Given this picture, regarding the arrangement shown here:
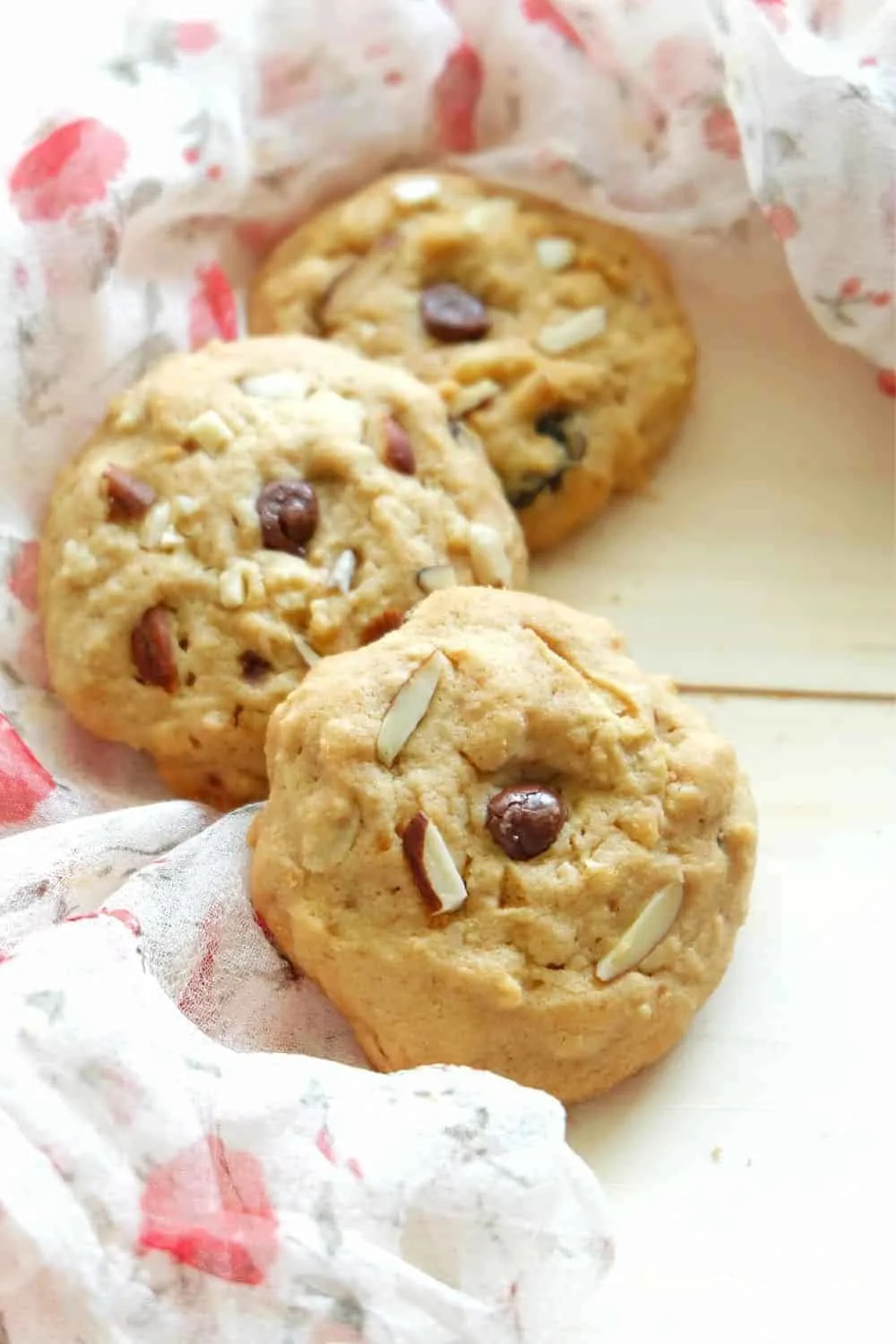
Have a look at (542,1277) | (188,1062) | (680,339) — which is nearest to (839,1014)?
(542,1277)

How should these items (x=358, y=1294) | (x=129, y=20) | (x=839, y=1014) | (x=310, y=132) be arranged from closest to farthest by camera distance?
(x=358, y=1294)
(x=839, y=1014)
(x=129, y=20)
(x=310, y=132)

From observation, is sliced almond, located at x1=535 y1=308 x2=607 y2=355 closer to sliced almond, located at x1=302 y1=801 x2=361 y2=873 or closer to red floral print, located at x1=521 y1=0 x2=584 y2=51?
red floral print, located at x1=521 y1=0 x2=584 y2=51

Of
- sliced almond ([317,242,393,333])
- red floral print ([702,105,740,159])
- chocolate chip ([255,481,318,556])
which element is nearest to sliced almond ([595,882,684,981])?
chocolate chip ([255,481,318,556])

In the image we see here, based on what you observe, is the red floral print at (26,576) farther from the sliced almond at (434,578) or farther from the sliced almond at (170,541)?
the sliced almond at (434,578)

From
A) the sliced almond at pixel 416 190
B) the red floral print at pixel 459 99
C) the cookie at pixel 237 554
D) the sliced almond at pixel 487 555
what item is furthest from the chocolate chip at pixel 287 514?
the red floral print at pixel 459 99

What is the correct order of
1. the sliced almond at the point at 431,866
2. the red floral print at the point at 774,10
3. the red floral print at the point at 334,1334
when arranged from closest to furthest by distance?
the red floral print at the point at 334,1334, the sliced almond at the point at 431,866, the red floral print at the point at 774,10

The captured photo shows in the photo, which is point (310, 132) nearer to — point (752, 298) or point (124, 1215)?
point (752, 298)

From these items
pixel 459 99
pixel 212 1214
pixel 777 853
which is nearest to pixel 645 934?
pixel 777 853
